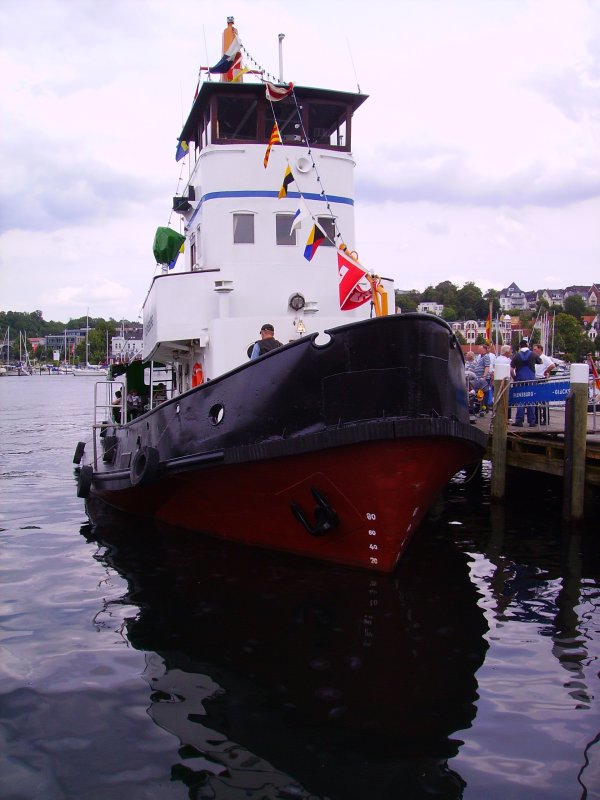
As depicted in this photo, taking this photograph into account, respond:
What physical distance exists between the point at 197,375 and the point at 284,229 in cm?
241

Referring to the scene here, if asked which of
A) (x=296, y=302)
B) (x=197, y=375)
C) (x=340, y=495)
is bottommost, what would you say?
(x=340, y=495)

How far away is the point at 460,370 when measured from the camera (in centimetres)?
805

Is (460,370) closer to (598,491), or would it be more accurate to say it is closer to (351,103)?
(598,491)

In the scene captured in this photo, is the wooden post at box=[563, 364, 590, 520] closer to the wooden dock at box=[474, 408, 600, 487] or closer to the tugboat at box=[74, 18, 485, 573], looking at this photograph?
the wooden dock at box=[474, 408, 600, 487]

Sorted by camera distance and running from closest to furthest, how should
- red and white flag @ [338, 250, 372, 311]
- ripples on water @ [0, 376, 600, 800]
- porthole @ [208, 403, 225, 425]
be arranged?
ripples on water @ [0, 376, 600, 800] < porthole @ [208, 403, 225, 425] < red and white flag @ [338, 250, 372, 311]

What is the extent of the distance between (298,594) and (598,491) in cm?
584

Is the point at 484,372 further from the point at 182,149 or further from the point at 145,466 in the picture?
the point at 145,466

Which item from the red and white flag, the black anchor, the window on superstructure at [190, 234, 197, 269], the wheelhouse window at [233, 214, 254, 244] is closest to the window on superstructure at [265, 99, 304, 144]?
the wheelhouse window at [233, 214, 254, 244]

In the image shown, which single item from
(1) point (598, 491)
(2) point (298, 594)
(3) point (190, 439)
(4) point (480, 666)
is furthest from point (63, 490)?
(4) point (480, 666)

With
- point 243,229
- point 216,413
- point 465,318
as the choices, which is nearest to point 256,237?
point 243,229

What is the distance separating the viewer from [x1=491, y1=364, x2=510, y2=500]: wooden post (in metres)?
11.9

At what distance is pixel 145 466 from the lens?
→ 29.7ft

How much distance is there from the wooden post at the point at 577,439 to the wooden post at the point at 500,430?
4.66ft

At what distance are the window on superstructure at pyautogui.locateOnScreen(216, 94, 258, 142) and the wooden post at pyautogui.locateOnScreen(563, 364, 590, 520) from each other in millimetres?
5782
